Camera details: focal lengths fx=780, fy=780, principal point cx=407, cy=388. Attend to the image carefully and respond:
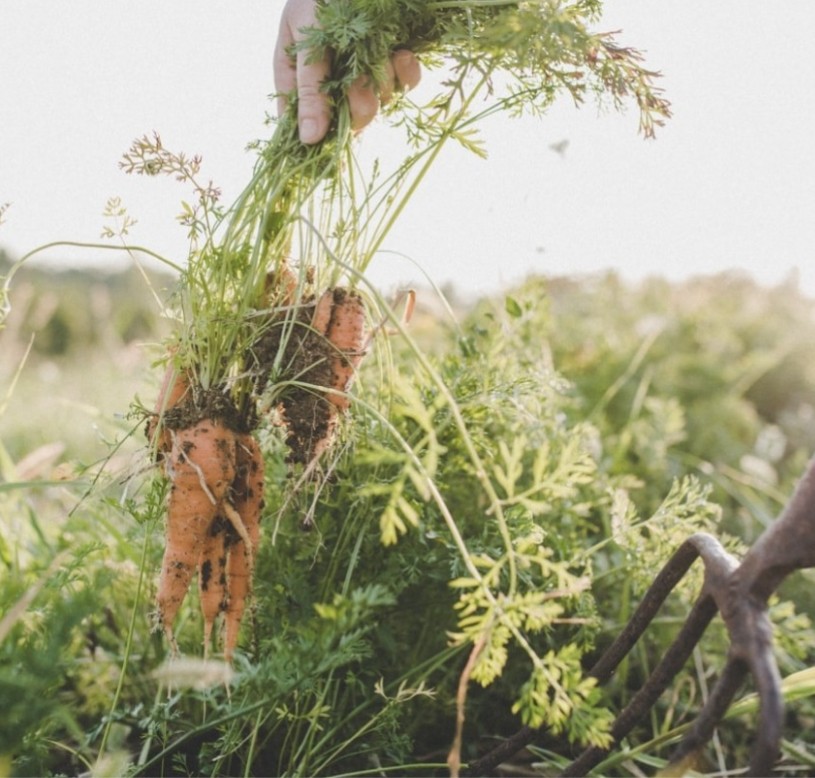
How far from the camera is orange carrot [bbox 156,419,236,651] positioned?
1.31 metres

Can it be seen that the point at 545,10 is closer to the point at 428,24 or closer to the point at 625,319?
the point at 428,24

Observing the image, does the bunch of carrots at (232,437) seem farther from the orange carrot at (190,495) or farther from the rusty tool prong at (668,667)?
the rusty tool prong at (668,667)

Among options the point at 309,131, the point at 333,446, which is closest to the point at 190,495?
the point at 333,446

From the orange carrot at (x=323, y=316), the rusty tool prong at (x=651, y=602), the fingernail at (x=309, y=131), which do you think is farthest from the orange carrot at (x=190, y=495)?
the rusty tool prong at (x=651, y=602)

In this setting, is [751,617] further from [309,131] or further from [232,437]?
[309,131]

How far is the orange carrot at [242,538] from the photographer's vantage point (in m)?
1.39

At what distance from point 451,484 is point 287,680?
0.60 meters

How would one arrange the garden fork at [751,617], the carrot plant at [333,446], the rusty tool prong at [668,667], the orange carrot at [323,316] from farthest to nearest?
the orange carrot at [323,316] → the carrot plant at [333,446] → the rusty tool prong at [668,667] → the garden fork at [751,617]

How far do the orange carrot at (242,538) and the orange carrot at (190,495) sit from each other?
0.04 m

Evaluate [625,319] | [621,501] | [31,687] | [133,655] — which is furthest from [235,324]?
[625,319]

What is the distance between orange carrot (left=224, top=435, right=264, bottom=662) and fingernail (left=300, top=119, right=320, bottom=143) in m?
0.52

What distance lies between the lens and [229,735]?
124 cm

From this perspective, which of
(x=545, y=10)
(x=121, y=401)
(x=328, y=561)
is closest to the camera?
(x=545, y=10)

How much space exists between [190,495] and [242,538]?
13 cm
